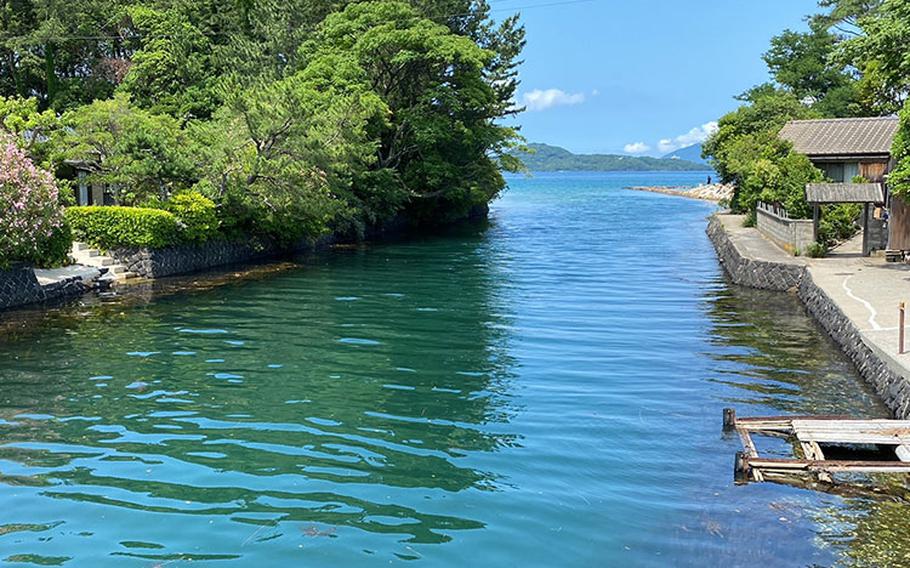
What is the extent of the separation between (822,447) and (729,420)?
1210 mm

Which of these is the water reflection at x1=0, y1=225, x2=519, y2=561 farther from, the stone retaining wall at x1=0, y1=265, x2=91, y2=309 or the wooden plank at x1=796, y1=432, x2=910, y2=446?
the wooden plank at x1=796, y1=432, x2=910, y2=446

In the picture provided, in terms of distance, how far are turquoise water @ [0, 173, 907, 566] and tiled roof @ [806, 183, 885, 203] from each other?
3655 mm

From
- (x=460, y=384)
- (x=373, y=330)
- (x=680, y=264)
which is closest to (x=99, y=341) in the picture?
(x=373, y=330)

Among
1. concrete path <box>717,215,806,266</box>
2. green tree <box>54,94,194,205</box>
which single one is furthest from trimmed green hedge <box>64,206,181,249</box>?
concrete path <box>717,215,806,266</box>

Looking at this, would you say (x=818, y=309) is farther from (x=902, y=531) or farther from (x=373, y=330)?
(x=902, y=531)

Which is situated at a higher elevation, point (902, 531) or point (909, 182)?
point (909, 182)

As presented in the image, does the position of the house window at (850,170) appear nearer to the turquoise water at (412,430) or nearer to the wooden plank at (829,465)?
the turquoise water at (412,430)

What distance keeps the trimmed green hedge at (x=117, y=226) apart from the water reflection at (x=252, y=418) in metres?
5.18

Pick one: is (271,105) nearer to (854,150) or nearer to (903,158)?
(903,158)

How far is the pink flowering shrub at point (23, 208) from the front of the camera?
66.6 feet

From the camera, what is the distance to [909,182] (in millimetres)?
18094

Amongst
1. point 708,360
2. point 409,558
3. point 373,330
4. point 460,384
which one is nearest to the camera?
point 409,558

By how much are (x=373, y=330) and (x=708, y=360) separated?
24.4 ft

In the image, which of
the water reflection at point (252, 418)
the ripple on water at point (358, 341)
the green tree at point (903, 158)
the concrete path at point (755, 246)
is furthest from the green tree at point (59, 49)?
the green tree at point (903, 158)
